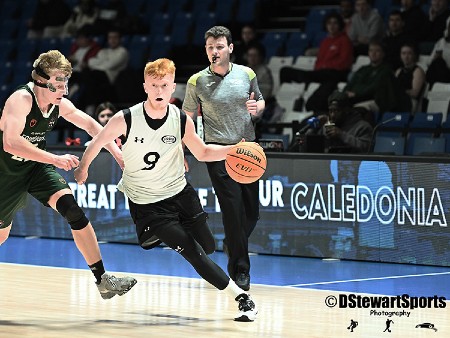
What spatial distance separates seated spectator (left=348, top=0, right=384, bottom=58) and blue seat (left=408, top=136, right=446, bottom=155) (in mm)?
2912

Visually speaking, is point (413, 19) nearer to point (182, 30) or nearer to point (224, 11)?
point (224, 11)

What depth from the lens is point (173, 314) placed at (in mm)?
7496

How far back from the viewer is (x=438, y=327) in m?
6.87

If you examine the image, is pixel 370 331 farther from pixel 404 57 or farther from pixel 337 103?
pixel 404 57

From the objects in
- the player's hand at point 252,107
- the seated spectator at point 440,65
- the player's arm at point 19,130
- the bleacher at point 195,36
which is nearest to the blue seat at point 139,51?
the bleacher at point 195,36

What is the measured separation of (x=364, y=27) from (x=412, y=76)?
1.62 metres

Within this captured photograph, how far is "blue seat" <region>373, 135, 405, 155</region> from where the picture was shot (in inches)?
472

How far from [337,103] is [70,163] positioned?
221 inches

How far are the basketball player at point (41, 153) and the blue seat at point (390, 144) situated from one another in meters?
5.13

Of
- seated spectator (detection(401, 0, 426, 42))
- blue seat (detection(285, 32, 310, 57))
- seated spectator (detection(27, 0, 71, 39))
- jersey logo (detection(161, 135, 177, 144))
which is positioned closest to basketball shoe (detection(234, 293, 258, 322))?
jersey logo (detection(161, 135, 177, 144))

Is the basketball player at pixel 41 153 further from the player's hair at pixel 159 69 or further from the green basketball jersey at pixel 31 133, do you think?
the player's hair at pixel 159 69

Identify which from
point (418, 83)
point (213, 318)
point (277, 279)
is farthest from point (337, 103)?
point (213, 318)

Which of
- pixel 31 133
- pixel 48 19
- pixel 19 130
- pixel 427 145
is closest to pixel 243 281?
pixel 31 133

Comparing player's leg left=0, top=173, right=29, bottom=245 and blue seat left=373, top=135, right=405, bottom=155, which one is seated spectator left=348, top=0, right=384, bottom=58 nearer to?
blue seat left=373, top=135, right=405, bottom=155
